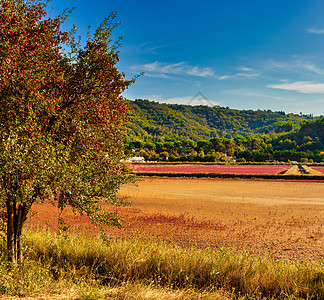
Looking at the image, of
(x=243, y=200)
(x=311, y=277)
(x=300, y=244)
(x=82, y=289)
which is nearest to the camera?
(x=82, y=289)

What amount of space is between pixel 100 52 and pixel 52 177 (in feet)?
15.6

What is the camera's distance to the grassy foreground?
812cm

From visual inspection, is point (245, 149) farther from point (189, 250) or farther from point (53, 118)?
point (53, 118)

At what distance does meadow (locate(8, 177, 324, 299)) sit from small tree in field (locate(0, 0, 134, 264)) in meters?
2.26

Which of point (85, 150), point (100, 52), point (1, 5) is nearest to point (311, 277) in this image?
point (85, 150)

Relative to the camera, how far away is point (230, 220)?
24.9 meters

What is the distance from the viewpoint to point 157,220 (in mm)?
24000

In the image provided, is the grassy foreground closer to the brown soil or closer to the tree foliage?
the brown soil

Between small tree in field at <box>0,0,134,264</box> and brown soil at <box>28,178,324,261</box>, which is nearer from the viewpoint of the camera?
small tree in field at <box>0,0,134,264</box>

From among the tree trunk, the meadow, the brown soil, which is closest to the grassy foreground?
the meadow

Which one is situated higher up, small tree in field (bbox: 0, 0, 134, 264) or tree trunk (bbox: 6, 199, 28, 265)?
small tree in field (bbox: 0, 0, 134, 264)

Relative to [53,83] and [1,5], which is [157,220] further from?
[1,5]

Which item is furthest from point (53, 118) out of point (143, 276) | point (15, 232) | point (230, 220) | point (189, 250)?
point (230, 220)

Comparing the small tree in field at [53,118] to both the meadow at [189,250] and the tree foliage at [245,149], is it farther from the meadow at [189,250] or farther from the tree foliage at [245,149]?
the tree foliage at [245,149]
